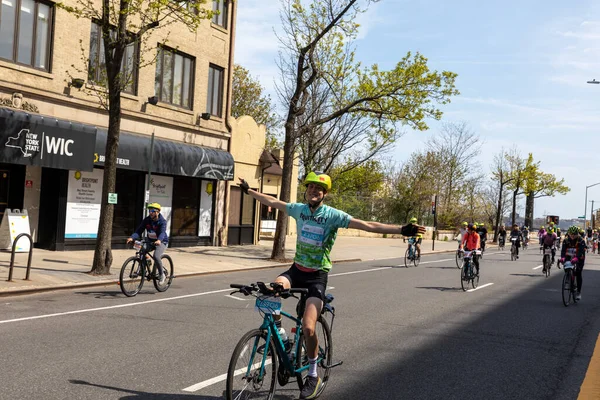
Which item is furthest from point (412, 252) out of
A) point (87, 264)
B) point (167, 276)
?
point (167, 276)

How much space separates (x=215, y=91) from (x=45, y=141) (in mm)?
9625

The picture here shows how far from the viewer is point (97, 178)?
18.9 m

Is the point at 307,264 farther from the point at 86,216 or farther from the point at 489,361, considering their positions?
the point at 86,216

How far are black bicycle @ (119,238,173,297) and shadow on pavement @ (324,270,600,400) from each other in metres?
5.05

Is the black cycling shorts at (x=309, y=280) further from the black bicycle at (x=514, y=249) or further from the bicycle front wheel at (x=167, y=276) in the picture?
the black bicycle at (x=514, y=249)

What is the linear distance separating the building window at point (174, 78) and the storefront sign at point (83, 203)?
4333 mm

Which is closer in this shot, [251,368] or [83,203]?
[251,368]

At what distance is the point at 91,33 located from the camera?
18547 millimetres

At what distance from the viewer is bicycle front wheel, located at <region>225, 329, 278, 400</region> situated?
14.9 ft

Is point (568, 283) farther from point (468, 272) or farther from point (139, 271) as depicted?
point (139, 271)

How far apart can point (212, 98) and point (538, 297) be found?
15.0 m

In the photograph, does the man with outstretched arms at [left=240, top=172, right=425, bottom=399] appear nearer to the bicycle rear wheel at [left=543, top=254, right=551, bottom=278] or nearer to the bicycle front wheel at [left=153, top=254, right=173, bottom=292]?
the bicycle front wheel at [left=153, top=254, right=173, bottom=292]

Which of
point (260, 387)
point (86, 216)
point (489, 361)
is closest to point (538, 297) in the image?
point (489, 361)

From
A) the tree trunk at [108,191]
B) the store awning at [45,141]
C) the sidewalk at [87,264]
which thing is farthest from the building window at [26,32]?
the sidewalk at [87,264]
